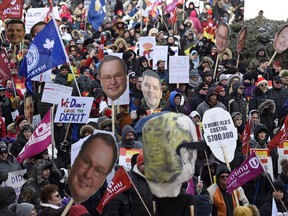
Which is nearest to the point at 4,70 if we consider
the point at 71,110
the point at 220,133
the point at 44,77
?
the point at 44,77

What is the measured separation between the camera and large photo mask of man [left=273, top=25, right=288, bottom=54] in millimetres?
17719

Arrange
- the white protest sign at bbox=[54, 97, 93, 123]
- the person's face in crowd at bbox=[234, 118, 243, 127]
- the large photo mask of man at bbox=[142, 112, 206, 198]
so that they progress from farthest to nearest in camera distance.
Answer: the person's face in crowd at bbox=[234, 118, 243, 127]
the white protest sign at bbox=[54, 97, 93, 123]
the large photo mask of man at bbox=[142, 112, 206, 198]

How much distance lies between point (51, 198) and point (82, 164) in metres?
1.13

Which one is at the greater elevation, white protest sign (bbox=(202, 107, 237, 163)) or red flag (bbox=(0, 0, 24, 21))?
red flag (bbox=(0, 0, 24, 21))

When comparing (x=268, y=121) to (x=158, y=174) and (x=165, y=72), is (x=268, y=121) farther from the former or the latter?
(x=158, y=174)

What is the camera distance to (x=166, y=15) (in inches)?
1056

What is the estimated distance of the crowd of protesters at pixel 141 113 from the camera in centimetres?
946

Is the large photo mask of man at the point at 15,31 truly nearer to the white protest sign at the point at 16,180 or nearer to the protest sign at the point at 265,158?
the protest sign at the point at 265,158

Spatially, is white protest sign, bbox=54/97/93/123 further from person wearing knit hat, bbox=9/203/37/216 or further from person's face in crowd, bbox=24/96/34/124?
person wearing knit hat, bbox=9/203/37/216

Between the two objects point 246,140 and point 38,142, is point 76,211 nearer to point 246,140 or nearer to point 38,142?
point 38,142

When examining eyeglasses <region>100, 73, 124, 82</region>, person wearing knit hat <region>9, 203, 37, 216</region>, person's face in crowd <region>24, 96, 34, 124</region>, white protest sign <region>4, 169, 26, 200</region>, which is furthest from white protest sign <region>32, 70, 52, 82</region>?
person wearing knit hat <region>9, 203, 37, 216</region>

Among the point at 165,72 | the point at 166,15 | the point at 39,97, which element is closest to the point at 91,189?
the point at 39,97

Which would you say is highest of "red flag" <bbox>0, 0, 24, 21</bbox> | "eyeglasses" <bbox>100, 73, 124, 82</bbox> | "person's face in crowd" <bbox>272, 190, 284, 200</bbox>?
"red flag" <bbox>0, 0, 24, 21</bbox>

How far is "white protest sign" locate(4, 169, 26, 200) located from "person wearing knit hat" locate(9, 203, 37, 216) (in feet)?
5.07
